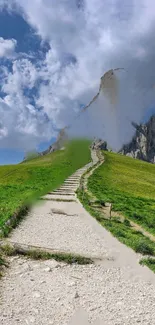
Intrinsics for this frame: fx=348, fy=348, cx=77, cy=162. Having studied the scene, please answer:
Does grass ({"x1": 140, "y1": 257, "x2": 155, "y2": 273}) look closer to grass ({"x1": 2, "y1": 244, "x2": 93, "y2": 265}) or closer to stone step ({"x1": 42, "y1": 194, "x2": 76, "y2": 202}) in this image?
grass ({"x1": 2, "y1": 244, "x2": 93, "y2": 265})

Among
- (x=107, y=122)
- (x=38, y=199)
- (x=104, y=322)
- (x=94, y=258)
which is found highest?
(x=107, y=122)

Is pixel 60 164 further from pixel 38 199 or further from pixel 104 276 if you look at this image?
pixel 104 276

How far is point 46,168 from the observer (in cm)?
7762

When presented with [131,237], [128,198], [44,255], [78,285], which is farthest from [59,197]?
[78,285]

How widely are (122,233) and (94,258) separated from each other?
657 centimetres

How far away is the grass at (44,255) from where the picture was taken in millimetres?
17375

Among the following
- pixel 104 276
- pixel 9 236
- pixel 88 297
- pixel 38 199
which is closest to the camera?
pixel 88 297

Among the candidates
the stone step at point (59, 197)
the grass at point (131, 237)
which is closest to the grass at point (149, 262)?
the grass at point (131, 237)

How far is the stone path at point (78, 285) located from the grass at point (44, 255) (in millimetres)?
460

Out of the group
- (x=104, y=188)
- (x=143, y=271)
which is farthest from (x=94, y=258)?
(x=104, y=188)

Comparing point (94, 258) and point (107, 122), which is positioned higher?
point (107, 122)

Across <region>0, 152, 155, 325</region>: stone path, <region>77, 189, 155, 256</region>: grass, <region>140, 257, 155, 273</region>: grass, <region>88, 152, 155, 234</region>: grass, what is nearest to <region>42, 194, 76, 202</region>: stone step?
<region>88, 152, 155, 234</region>: grass

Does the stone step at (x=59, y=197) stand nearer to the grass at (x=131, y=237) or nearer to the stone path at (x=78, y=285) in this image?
the grass at (x=131, y=237)

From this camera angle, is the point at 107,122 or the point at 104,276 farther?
the point at 107,122
